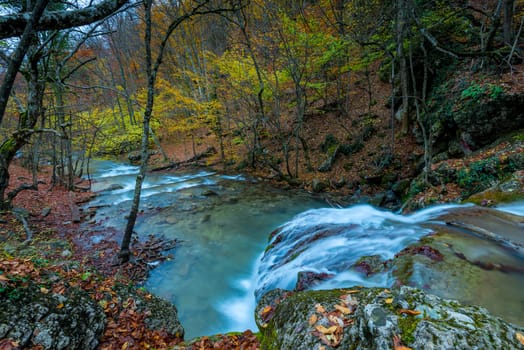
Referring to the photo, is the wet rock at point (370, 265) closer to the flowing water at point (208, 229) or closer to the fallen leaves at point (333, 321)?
the fallen leaves at point (333, 321)

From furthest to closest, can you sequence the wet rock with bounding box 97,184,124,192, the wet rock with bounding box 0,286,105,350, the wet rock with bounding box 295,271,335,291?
the wet rock with bounding box 97,184,124,192
the wet rock with bounding box 295,271,335,291
the wet rock with bounding box 0,286,105,350

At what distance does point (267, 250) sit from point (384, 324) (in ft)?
16.9

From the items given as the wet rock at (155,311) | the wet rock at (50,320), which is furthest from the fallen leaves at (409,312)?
the wet rock at (50,320)

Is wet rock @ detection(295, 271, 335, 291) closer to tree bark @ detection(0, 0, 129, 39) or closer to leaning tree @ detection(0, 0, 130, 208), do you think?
leaning tree @ detection(0, 0, 130, 208)

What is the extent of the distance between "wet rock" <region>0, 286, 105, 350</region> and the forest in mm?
98

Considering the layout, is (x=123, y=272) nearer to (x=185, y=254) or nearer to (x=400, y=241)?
Result: (x=185, y=254)

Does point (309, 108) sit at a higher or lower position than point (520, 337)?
higher

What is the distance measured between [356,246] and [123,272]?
4.98m

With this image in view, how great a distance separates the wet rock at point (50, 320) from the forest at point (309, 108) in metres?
0.10

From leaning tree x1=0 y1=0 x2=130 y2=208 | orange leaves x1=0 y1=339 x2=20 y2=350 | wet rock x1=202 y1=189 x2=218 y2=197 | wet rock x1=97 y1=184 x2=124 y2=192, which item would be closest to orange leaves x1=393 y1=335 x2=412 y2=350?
orange leaves x1=0 y1=339 x2=20 y2=350

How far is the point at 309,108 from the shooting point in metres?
15.9

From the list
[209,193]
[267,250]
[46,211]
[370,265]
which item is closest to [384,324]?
[370,265]

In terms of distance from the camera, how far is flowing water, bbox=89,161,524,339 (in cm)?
324

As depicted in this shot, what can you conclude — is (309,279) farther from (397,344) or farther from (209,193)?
(209,193)
